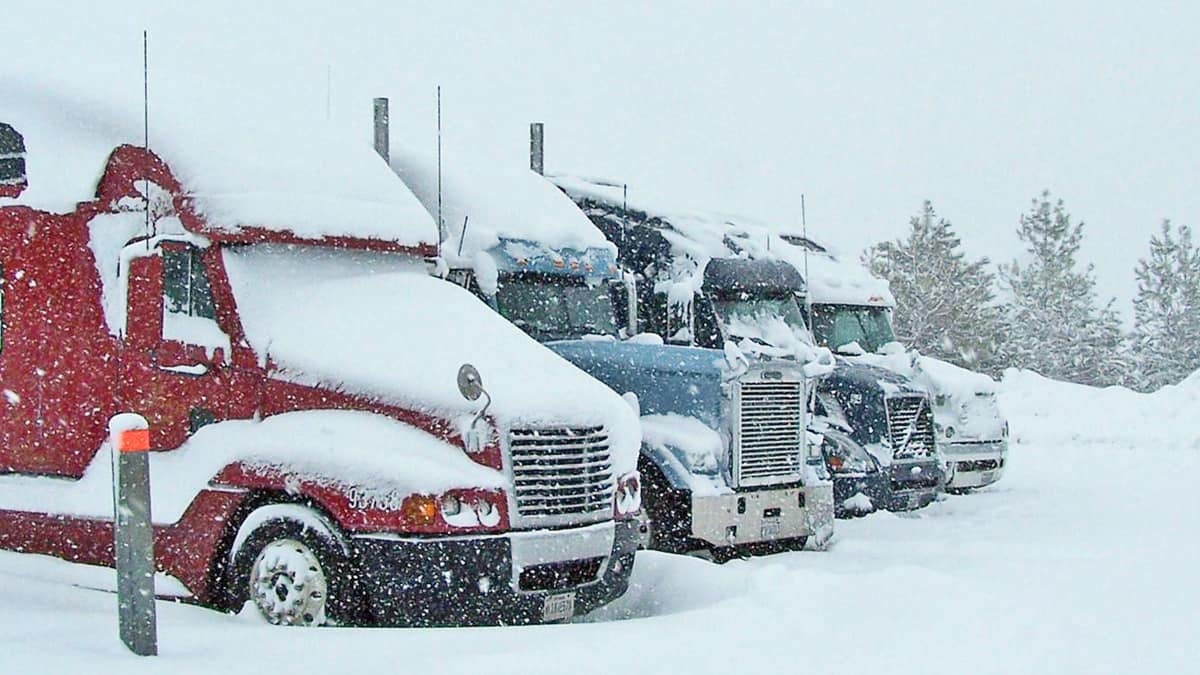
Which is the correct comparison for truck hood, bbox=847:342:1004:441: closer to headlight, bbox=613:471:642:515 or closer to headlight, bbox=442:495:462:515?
headlight, bbox=613:471:642:515

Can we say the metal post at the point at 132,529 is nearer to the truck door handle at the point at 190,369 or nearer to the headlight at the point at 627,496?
the truck door handle at the point at 190,369

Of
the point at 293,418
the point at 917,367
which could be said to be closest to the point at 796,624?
the point at 293,418

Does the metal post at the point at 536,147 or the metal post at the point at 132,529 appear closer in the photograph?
the metal post at the point at 132,529

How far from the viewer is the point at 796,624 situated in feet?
23.1

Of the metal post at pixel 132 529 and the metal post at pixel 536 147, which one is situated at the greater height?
the metal post at pixel 536 147

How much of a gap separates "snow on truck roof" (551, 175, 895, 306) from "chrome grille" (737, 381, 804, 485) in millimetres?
3153

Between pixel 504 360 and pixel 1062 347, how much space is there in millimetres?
62940

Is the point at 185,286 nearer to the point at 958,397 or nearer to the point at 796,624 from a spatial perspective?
the point at 796,624

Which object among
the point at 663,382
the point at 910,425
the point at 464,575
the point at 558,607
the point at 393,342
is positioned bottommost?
the point at 558,607

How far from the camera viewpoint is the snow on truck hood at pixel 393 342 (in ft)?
24.7

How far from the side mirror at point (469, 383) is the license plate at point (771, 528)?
435 cm

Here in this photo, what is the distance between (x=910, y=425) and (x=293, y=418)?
863 centimetres

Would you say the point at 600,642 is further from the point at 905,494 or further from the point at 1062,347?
the point at 1062,347

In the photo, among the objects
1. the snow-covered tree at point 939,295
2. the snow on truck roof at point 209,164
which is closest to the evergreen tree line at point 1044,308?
the snow-covered tree at point 939,295
